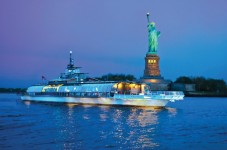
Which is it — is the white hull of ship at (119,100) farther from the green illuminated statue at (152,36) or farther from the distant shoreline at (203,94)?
the distant shoreline at (203,94)

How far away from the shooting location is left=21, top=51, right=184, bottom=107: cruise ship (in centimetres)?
7300

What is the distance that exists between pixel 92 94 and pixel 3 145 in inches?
2372

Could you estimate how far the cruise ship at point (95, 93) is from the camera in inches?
2874

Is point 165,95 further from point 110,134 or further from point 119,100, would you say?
point 110,134

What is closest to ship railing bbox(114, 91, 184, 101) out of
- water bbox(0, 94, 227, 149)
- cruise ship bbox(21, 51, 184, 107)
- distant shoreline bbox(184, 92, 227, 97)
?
cruise ship bbox(21, 51, 184, 107)

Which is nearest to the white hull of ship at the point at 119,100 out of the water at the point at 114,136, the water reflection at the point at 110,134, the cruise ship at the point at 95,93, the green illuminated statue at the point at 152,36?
the cruise ship at the point at 95,93

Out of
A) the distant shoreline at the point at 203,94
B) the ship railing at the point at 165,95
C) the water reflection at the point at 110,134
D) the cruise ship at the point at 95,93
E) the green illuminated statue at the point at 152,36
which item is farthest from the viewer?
the distant shoreline at the point at 203,94

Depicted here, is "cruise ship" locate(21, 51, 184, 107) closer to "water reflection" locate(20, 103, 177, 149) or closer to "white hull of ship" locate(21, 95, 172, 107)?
"white hull of ship" locate(21, 95, 172, 107)

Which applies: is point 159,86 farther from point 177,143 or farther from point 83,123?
point 177,143

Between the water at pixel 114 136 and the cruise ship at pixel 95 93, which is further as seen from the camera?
the cruise ship at pixel 95 93

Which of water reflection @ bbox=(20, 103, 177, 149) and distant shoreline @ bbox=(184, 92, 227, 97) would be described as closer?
water reflection @ bbox=(20, 103, 177, 149)

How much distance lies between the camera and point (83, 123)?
157 feet

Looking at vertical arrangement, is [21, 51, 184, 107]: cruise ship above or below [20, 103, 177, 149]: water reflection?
above

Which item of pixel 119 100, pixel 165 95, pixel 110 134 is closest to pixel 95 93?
pixel 119 100
